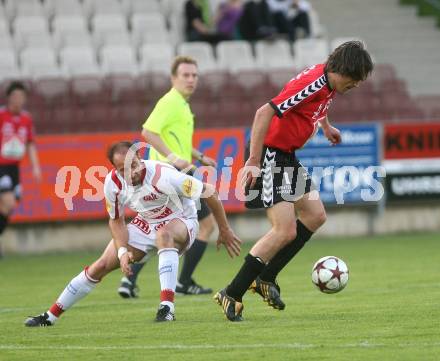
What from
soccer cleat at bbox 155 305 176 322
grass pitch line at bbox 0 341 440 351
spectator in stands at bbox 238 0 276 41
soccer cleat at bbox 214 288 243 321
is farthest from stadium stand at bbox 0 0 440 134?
grass pitch line at bbox 0 341 440 351

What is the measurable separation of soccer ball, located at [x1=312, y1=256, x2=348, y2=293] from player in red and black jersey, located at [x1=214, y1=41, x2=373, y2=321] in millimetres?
315

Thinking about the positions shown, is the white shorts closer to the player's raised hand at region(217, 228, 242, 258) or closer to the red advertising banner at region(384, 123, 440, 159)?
the player's raised hand at region(217, 228, 242, 258)

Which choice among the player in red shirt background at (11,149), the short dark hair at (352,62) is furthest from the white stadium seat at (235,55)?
the short dark hair at (352,62)

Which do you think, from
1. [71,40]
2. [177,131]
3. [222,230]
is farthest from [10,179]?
[222,230]

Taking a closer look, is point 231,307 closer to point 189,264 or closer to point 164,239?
point 164,239

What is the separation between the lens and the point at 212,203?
29.9ft

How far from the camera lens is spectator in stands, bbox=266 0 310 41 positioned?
2172 centimetres

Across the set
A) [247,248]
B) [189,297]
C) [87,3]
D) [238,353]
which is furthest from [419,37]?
[238,353]

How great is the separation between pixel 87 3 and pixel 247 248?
22.7ft

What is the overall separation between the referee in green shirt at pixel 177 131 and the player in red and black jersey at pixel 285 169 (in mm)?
2073

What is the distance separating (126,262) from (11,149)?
7.90 meters

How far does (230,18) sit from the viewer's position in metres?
21.5

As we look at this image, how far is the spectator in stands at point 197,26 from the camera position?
21125 mm

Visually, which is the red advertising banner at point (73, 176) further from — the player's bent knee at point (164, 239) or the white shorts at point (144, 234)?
the player's bent knee at point (164, 239)
